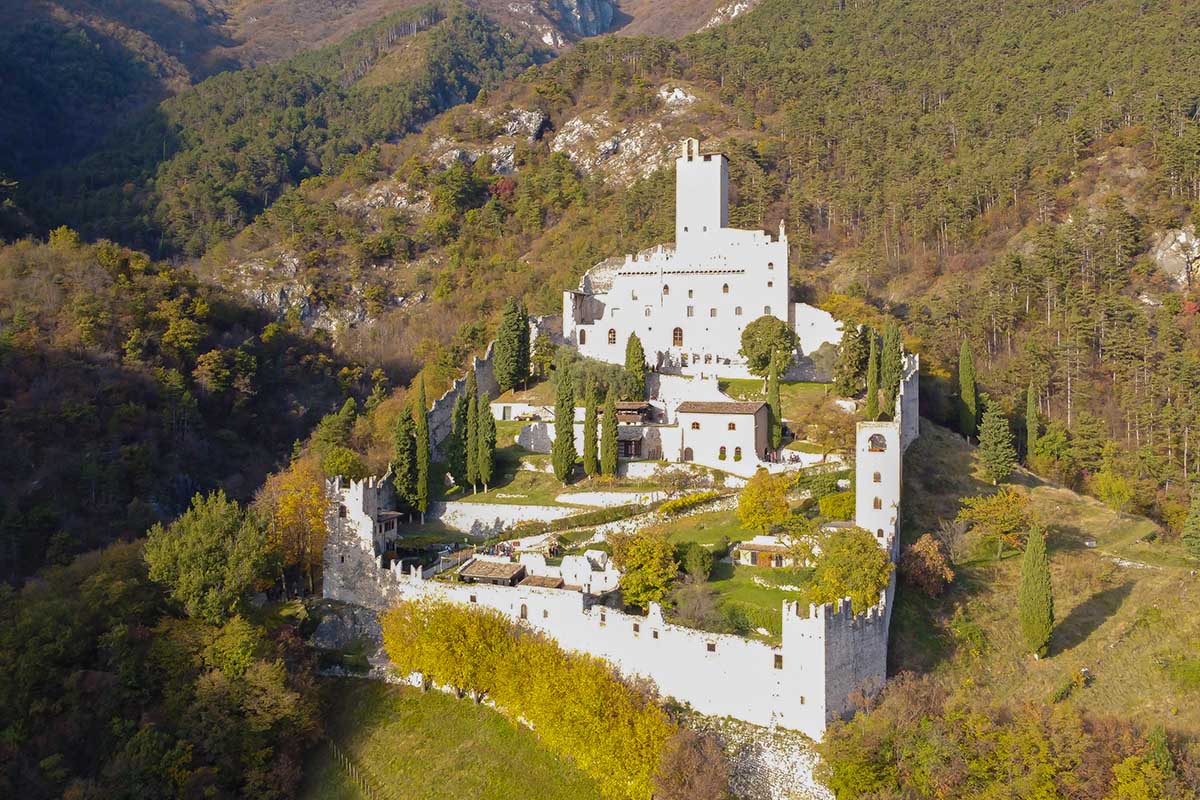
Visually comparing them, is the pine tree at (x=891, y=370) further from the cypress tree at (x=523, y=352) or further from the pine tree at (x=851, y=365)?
the cypress tree at (x=523, y=352)

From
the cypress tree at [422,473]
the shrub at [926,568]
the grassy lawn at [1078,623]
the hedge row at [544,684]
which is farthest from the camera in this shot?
the cypress tree at [422,473]

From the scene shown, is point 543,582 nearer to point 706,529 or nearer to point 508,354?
point 706,529

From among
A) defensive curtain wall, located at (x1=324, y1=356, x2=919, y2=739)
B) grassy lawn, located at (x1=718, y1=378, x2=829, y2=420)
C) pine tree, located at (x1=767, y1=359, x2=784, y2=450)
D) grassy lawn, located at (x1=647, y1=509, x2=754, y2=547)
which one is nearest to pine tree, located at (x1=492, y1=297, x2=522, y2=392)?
grassy lawn, located at (x1=718, y1=378, x2=829, y2=420)

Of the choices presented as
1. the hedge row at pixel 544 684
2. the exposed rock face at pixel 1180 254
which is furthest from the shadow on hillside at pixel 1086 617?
the exposed rock face at pixel 1180 254

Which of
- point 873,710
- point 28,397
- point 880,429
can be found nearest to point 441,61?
point 28,397

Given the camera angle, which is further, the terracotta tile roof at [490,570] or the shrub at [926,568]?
the terracotta tile roof at [490,570]

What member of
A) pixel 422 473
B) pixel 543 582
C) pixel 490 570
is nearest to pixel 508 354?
pixel 422 473
